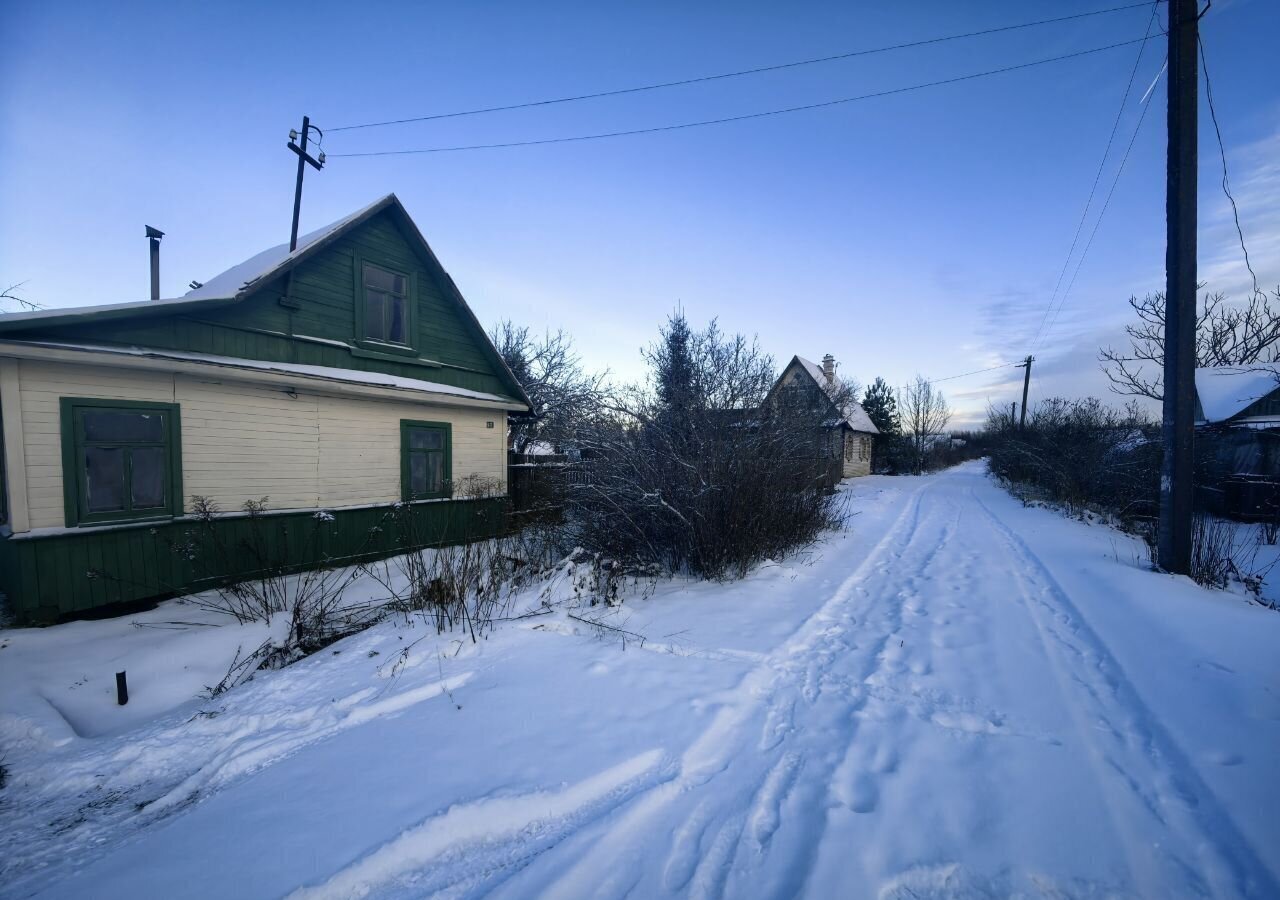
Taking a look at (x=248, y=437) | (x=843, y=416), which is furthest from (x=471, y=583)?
(x=843, y=416)

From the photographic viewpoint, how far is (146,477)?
620 cm

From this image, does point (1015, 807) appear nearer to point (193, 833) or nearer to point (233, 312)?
point (193, 833)

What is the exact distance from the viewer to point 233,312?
713 cm

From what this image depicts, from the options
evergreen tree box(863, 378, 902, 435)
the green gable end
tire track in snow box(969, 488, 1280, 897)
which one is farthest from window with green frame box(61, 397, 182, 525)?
evergreen tree box(863, 378, 902, 435)

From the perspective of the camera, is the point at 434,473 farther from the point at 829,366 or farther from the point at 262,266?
the point at 829,366

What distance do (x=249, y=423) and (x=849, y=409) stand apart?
26595mm

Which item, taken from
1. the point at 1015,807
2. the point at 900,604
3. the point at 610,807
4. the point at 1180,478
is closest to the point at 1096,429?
the point at 1180,478

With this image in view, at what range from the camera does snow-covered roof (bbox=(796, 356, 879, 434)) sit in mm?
25562

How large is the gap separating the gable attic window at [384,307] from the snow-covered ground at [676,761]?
241 inches

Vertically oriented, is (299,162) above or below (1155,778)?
above

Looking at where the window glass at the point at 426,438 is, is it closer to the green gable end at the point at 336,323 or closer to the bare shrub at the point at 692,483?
the green gable end at the point at 336,323

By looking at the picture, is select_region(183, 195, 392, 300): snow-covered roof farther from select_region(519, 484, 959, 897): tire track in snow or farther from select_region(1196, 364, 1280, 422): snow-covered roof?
select_region(1196, 364, 1280, 422): snow-covered roof

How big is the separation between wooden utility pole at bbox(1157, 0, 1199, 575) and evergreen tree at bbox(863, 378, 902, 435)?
27607mm

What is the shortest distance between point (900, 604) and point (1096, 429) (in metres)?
15.1
